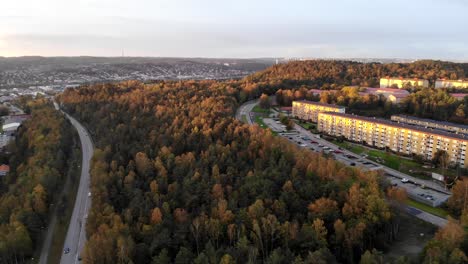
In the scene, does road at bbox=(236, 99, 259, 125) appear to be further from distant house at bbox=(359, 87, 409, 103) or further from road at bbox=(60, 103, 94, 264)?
road at bbox=(60, 103, 94, 264)

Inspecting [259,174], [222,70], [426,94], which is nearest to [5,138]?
[259,174]

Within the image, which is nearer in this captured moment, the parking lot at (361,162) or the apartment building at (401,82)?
the parking lot at (361,162)

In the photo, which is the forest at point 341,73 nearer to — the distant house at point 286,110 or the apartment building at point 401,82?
the apartment building at point 401,82

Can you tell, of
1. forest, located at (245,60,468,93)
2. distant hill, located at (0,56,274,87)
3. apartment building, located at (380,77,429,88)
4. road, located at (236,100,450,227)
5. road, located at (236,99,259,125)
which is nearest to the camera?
road, located at (236,100,450,227)

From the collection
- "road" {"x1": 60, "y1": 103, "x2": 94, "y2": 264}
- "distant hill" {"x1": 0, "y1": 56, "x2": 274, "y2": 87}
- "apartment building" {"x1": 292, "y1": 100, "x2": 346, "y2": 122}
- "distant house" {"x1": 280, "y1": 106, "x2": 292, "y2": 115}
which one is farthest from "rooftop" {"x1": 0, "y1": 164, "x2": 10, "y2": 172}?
"distant hill" {"x1": 0, "y1": 56, "x2": 274, "y2": 87}

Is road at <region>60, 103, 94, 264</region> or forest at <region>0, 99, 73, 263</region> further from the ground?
forest at <region>0, 99, 73, 263</region>

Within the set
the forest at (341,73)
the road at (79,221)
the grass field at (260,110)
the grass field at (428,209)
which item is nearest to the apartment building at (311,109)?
the grass field at (260,110)

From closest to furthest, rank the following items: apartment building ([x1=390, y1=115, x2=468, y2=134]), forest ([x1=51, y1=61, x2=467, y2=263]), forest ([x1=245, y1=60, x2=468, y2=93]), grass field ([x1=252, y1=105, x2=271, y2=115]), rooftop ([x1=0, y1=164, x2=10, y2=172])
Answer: forest ([x1=51, y1=61, x2=467, y2=263]) < rooftop ([x1=0, y1=164, x2=10, y2=172]) < apartment building ([x1=390, y1=115, x2=468, y2=134]) < grass field ([x1=252, y1=105, x2=271, y2=115]) < forest ([x1=245, y1=60, x2=468, y2=93])
